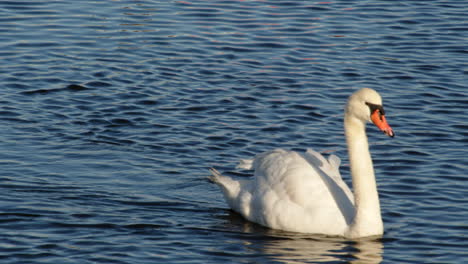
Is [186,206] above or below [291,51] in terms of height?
below

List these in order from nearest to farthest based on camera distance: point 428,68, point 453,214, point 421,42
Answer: point 453,214 → point 428,68 → point 421,42

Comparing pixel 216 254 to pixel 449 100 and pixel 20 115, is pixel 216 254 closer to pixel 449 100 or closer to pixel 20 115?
pixel 20 115

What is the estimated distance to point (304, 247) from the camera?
35.6 feet

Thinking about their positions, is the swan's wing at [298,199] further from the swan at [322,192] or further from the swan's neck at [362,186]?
the swan's neck at [362,186]

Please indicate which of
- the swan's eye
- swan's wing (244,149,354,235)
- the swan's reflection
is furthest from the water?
the swan's eye

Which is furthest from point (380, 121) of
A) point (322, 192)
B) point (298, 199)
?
point (298, 199)

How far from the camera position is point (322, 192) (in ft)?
37.0

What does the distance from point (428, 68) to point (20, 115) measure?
742 cm

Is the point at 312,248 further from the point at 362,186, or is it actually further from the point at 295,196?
the point at 362,186

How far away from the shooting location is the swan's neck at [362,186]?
1103cm

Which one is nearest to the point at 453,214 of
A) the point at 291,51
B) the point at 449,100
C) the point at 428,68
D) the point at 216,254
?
the point at 216,254

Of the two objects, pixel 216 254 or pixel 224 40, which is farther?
pixel 224 40

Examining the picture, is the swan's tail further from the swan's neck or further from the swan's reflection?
the swan's neck

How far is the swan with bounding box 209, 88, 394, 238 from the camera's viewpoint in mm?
11023
